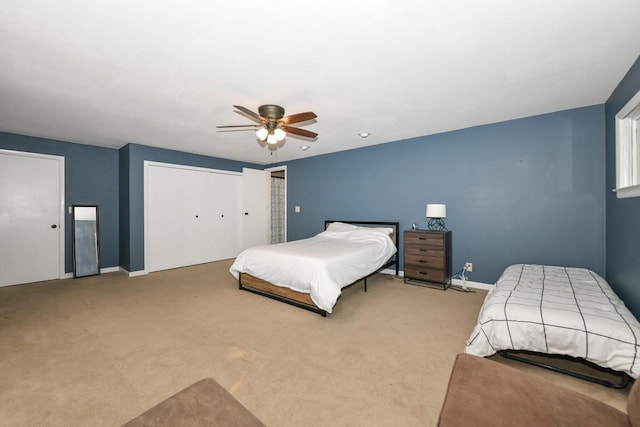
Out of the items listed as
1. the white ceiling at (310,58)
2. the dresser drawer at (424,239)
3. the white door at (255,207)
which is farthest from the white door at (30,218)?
the dresser drawer at (424,239)

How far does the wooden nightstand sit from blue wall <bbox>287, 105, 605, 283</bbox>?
0.39 m

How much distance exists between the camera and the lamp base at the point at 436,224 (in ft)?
13.9

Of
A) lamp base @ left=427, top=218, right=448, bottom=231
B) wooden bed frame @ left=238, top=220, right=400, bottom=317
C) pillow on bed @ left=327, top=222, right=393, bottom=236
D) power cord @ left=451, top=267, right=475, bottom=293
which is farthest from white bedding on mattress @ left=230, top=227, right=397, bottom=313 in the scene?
power cord @ left=451, top=267, right=475, bottom=293

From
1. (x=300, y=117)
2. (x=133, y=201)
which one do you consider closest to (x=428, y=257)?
(x=300, y=117)

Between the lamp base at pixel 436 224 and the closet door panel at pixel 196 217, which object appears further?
the closet door panel at pixel 196 217

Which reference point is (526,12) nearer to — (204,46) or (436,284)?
(204,46)

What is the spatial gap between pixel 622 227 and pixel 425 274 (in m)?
2.10

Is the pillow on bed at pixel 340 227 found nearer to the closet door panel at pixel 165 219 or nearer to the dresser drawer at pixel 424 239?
the dresser drawer at pixel 424 239

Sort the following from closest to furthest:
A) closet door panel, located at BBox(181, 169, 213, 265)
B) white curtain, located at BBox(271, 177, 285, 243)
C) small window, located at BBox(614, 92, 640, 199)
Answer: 1. small window, located at BBox(614, 92, 640, 199)
2. closet door panel, located at BBox(181, 169, 213, 265)
3. white curtain, located at BBox(271, 177, 285, 243)

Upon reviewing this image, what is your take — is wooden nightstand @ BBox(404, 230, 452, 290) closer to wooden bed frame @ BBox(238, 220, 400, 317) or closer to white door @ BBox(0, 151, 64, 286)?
wooden bed frame @ BBox(238, 220, 400, 317)

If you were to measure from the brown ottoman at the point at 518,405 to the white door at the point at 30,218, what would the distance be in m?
5.97

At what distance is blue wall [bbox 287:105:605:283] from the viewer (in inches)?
126

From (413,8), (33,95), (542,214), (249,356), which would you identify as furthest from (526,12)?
(33,95)

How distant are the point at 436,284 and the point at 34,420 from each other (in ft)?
13.8
